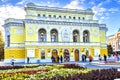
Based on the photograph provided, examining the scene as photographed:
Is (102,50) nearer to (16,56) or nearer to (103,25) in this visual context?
(103,25)

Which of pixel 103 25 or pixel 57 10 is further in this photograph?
pixel 103 25

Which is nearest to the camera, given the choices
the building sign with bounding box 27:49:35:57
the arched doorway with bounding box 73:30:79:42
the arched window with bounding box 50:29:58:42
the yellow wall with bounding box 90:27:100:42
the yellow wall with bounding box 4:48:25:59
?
the building sign with bounding box 27:49:35:57

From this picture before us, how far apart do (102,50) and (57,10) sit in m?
16.8

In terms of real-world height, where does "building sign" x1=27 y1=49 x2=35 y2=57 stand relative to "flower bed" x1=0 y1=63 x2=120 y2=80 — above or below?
above

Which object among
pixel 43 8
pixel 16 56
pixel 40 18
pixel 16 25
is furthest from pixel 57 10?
pixel 16 56

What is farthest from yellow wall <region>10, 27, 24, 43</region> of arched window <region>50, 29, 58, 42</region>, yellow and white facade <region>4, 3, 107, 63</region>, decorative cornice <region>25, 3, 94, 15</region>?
arched window <region>50, 29, 58, 42</region>

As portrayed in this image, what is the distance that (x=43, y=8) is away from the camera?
202 ft

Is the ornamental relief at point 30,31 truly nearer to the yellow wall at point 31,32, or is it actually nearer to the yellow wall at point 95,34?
the yellow wall at point 31,32

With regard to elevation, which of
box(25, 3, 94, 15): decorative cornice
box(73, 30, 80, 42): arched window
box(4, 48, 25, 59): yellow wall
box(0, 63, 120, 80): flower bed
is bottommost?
box(0, 63, 120, 80): flower bed

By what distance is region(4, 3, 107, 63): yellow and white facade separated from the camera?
5581 centimetres

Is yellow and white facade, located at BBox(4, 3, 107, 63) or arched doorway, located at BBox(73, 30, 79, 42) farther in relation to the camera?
arched doorway, located at BBox(73, 30, 79, 42)

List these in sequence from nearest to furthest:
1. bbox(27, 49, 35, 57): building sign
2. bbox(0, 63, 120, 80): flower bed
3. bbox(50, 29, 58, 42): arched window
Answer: bbox(0, 63, 120, 80): flower bed → bbox(27, 49, 35, 57): building sign → bbox(50, 29, 58, 42): arched window

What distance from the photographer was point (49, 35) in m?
58.3

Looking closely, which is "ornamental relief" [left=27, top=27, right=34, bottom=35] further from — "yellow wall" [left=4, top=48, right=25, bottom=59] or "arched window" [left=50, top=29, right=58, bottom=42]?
"arched window" [left=50, top=29, right=58, bottom=42]
